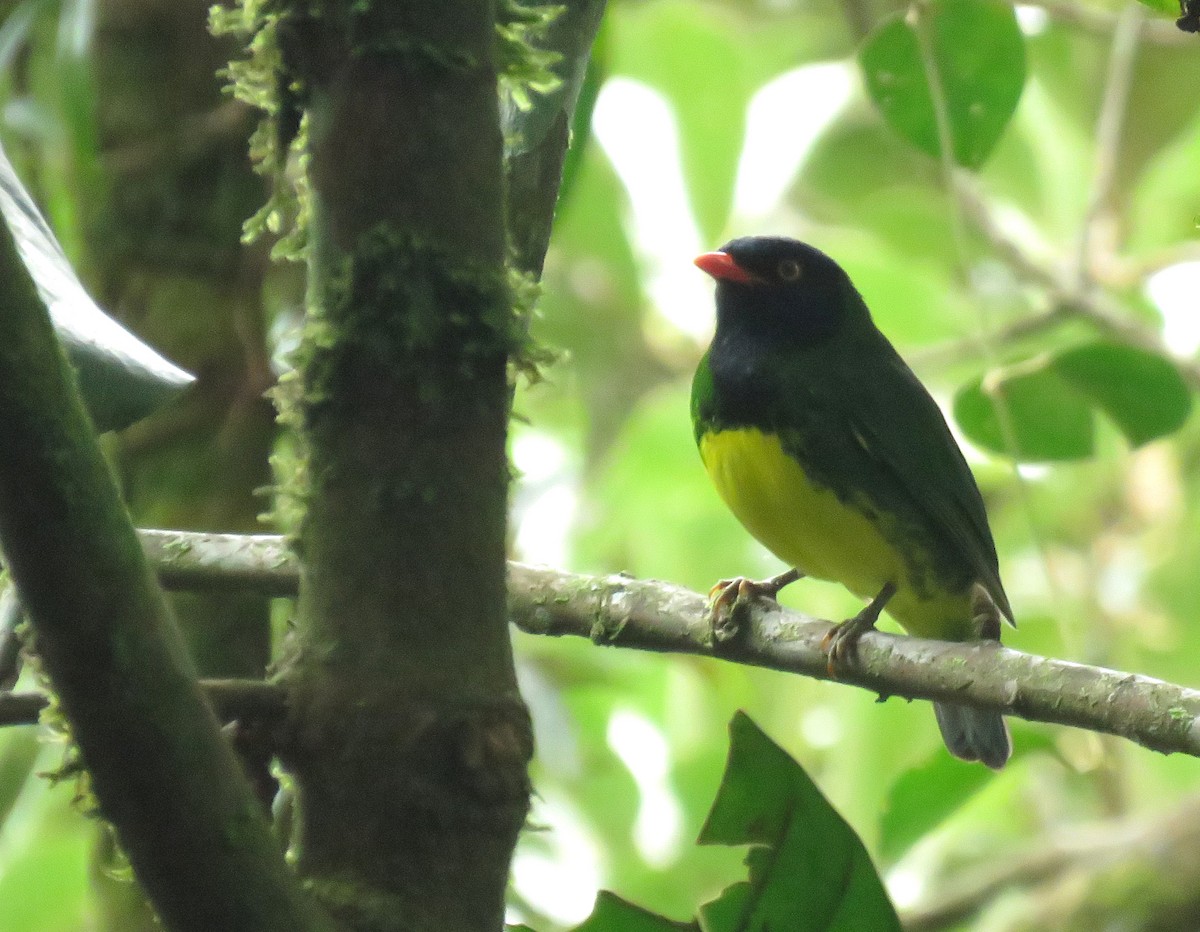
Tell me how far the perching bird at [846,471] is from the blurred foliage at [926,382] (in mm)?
172

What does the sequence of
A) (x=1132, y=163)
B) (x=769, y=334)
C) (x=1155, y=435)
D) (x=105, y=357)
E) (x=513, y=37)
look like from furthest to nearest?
(x=1132, y=163), (x=769, y=334), (x=1155, y=435), (x=513, y=37), (x=105, y=357)

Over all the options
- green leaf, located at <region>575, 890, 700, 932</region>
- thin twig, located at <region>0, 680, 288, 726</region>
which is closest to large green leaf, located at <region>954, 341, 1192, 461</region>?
green leaf, located at <region>575, 890, 700, 932</region>

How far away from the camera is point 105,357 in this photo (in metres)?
1.11

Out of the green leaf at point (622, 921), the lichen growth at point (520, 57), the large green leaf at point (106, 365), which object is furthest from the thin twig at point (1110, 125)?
the large green leaf at point (106, 365)

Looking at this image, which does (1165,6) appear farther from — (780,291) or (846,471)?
(780,291)

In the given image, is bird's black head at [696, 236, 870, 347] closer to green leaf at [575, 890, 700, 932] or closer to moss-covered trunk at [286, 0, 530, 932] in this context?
green leaf at [575, 890, 700, 932]

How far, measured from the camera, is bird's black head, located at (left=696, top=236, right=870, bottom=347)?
289 cm

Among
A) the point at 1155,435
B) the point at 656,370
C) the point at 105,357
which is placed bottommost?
the point at 105,357

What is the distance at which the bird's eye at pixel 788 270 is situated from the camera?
298 centimetres

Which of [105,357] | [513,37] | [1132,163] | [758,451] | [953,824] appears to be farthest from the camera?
[1132,163]

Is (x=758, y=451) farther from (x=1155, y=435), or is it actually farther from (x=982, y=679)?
(x=982, y=679)

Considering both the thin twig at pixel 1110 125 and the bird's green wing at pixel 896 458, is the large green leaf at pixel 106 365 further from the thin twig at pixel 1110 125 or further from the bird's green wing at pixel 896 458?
the thin twig at pixel 1110 125

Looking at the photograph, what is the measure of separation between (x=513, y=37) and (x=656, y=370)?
328 cm

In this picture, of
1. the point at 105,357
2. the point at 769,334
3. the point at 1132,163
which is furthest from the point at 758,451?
the point at 1132,163
